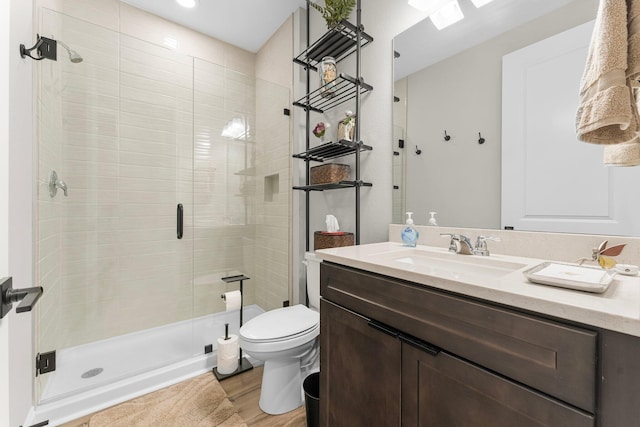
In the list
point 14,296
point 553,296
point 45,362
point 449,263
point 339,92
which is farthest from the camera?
point 339,92

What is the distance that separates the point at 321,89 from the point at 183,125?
1199 mm

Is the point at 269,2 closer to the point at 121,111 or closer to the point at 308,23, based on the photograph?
the point at 308,23

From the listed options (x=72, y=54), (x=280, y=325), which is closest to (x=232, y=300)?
(x=280, y=325)

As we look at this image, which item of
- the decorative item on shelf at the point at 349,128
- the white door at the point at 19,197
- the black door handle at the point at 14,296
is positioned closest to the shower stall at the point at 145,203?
the white door at the point at 19,197

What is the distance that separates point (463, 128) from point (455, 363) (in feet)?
3.29

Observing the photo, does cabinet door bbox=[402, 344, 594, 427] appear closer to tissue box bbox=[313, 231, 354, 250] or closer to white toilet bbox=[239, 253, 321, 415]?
white toilet bbox=[239, 253, 321, 415]

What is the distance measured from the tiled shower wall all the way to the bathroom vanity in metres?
1.35

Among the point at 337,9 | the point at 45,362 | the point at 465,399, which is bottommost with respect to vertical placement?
the point at 45,362

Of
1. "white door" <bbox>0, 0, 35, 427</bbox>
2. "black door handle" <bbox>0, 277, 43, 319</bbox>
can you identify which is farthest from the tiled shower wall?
"black door handle" <bbox>0, 277, 43, 319</bbox>

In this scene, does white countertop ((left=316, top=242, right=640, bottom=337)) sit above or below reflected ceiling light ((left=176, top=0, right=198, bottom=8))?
below

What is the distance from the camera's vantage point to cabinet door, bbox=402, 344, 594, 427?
21.0 inches

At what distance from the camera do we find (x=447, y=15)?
1.26 m

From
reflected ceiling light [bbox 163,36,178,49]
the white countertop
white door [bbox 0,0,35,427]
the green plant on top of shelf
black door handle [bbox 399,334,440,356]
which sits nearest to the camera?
the white countertop

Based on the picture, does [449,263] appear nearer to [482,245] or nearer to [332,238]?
[482,245]
